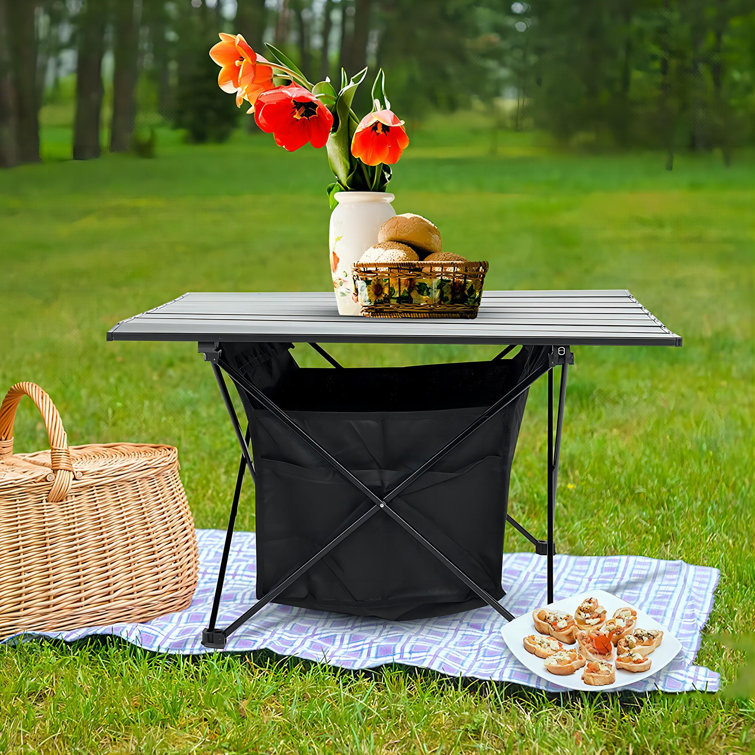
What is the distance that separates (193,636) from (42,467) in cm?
59

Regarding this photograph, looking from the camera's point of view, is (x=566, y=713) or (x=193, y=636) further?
(x=193, y=636)

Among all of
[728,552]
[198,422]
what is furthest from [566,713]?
[198,422]

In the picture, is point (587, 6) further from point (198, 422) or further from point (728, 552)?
point (728, 552)

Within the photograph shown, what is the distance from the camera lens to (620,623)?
93.5 inches

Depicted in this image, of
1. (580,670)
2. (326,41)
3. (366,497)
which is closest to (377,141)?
Answer: (366,497)

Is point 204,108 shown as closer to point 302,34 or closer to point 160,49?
point 160,49

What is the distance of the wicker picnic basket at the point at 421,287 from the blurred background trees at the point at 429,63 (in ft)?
23.8

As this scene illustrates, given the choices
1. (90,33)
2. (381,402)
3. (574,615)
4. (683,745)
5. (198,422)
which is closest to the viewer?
(683,745)

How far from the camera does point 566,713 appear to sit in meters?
2.11

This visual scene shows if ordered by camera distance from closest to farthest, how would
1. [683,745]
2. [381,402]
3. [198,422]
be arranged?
[683,745] → [381,402] → [198,422]

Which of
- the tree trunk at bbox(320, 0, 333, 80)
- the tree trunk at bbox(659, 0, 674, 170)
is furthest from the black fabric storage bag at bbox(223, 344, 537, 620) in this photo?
the tree trunk at bbox(659, 0, 674, 170)

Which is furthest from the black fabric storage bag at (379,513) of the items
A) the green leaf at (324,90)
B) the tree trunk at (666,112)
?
the tree trunk at (666,112)

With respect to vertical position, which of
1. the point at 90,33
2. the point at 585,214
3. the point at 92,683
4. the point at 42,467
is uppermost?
the point at 90,33

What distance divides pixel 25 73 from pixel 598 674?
8.75m
